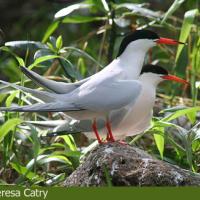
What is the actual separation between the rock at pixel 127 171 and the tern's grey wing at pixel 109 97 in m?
0.27

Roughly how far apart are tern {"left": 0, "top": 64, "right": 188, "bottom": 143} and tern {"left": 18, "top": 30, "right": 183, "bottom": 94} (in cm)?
6

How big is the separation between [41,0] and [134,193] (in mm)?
→ 5893

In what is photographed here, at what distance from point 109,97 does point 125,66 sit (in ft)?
0.84

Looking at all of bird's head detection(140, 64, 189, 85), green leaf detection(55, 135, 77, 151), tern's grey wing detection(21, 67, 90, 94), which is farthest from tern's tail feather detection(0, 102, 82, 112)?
green leaf detection(55, 135, 77, 151)

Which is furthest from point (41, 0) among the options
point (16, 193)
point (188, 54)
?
point (16, 193)

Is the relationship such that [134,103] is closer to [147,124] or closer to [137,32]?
[147,124]

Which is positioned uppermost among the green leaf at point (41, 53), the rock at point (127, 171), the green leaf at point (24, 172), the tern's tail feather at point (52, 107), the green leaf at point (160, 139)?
the green leaf at point (41, 53)

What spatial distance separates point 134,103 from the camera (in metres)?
4.93

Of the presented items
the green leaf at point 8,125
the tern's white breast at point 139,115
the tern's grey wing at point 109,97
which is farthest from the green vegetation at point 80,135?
the tern's grey wing at point 109,97

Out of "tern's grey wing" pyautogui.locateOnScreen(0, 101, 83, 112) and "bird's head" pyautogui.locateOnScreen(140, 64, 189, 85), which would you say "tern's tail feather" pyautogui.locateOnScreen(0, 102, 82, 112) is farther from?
"bird's head" pyautogui.locateOnScreen(140, 64, 189, 85)

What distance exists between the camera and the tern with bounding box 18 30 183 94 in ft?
16.4

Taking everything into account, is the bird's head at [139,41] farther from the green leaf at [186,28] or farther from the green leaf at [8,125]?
the green leaf at [8,125]

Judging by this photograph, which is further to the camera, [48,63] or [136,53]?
[48,63]

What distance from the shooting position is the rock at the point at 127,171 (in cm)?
450
